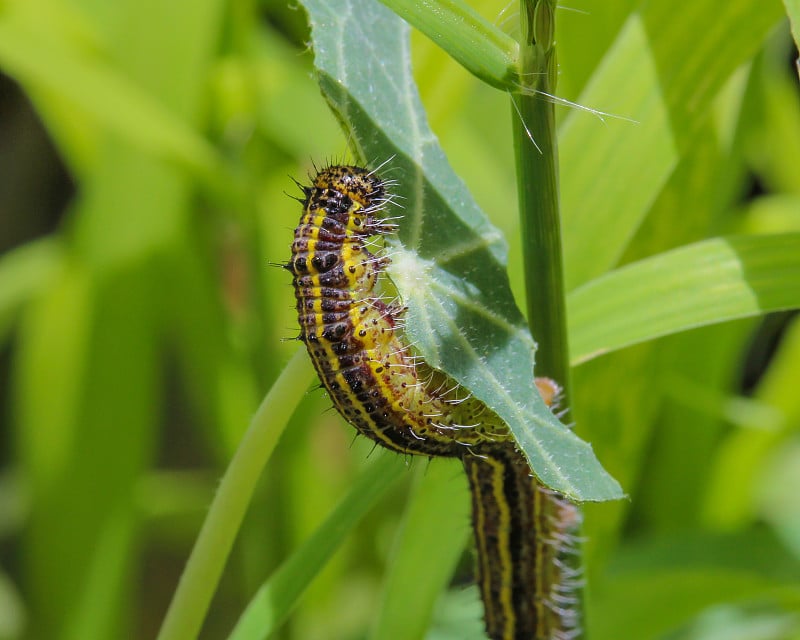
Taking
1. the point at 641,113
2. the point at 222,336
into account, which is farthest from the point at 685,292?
the point at 222,336

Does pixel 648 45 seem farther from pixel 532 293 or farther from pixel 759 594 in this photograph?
pixel 759 594

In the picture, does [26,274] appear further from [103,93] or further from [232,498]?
[232,498]

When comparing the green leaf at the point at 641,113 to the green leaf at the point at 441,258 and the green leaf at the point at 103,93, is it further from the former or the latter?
the green leaf at the point at 103,93

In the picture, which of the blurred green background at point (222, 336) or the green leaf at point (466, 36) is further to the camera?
the blurred green background at point (222, 336)

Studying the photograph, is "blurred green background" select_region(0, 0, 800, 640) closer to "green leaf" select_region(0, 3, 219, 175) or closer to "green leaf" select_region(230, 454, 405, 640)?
"green leaf" select_region(0, 3, 219, 175)

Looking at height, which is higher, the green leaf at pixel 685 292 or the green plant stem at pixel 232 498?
the green leaf at pixel 685 292

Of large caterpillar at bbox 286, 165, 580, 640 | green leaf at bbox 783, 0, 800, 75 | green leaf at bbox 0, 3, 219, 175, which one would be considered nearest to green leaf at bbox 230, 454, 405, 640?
large caterpillar at bbox 286, 165, 580, 640

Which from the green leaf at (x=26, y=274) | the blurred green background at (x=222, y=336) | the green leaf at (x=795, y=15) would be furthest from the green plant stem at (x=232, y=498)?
the green leaf at (x=26, y=274)
